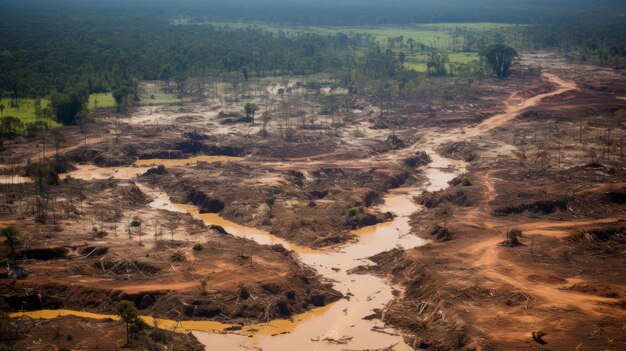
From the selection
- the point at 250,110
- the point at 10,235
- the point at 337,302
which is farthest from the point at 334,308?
the point at 250,110

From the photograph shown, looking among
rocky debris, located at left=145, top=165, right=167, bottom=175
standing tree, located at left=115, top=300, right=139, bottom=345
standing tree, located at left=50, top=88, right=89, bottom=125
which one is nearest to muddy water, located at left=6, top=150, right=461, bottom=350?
standing tree, located at left=115, top=300, right=139, bottom=345

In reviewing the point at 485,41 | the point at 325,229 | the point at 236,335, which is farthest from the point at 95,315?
the point at 485,41

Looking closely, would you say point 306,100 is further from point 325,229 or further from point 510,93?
point 325,229

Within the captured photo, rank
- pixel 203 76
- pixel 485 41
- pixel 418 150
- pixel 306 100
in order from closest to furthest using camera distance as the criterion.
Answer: pixel 418 150, pixel 306 100, pixel 203 76, pixel 485 41

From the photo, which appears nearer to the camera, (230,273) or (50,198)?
(230,273)

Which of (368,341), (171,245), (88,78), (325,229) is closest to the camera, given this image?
(368,341)

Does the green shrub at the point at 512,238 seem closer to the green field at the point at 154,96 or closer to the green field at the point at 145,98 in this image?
the green field at the point at 145,98

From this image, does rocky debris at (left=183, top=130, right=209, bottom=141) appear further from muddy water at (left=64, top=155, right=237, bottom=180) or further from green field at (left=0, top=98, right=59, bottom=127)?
green field at (left=0, top=98, right=59, bottom=127)

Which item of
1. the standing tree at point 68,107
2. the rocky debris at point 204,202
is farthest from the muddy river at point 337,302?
the standing tree at point 68,107
